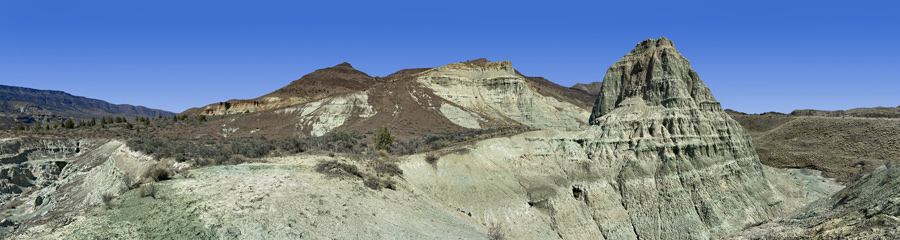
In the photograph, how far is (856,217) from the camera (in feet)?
51.2

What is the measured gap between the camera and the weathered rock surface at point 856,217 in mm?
13711

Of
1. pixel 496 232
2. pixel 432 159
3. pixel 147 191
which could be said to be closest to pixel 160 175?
pixel 147 191

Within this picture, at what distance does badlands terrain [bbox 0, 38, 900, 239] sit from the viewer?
1467 centimetres

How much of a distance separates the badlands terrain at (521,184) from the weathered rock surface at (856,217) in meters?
0.10

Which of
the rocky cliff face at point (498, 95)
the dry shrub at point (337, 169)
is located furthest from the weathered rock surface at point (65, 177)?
the rocky cliff face at point (498, 95)

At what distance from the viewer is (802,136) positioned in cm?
5422

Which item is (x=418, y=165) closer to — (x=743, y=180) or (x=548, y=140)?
(x=548, y=140)

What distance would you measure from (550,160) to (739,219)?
1231 cm

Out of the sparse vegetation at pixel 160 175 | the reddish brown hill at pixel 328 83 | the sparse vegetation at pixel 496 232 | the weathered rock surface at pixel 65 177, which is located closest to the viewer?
the sparse vegetation at pixel 160 175

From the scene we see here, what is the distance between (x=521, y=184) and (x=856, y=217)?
15719 mm

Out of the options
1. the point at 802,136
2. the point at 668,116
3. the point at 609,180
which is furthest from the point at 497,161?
the point at 802,136

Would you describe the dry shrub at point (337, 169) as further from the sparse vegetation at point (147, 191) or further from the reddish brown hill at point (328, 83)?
the reddish brown hill at point (328, 83)

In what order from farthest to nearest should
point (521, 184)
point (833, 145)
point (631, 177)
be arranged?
point (833, 145) < point (631, 177) < point (521, 184)

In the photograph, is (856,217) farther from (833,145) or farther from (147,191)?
(833,145)
